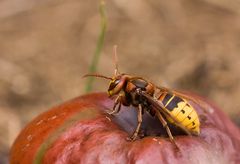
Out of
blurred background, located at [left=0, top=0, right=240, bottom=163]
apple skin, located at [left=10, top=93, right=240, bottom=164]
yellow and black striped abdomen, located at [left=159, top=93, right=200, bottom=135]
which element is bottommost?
blurred background, located at [left=0, top=0, right=240, bottom=163]

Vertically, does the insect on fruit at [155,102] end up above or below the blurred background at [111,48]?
above

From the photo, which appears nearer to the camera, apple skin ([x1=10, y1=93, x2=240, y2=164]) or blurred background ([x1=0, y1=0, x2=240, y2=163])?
apple skin ([x1=10, y1=93, x2=240, y2=164])

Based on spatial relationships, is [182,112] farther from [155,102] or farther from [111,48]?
[111,48]

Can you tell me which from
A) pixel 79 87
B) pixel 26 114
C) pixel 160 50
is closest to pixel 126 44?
pixel 160 50

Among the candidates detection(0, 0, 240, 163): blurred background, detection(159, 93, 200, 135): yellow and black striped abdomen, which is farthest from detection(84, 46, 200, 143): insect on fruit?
detection(0, 0, 240, 163): blurred background

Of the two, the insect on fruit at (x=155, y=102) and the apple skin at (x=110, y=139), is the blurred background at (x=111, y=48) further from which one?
the insect on fruit at (x=155, y=102)

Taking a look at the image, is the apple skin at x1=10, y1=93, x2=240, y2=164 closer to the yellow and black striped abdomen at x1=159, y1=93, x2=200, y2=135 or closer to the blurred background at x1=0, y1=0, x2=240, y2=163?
the yellow and black striped abdomen at x1=159, y1=93, x2=200, y2=135

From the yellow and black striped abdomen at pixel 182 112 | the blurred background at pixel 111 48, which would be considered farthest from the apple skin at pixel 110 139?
the blurred background at pixel 111 48

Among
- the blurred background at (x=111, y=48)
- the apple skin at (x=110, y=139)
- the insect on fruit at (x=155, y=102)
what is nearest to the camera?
the apple skin at (x=110, y=139)
